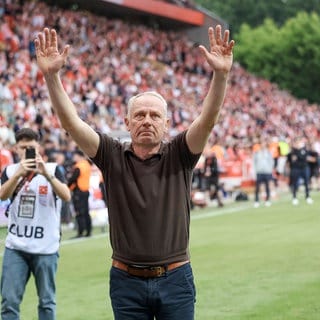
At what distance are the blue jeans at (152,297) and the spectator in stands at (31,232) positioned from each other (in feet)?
8.01

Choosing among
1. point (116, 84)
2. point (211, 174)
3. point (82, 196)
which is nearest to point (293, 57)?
point (116, 84)

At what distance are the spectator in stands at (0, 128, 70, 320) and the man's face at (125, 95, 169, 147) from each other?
2.37 metres

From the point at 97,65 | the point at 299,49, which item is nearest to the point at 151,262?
the point at 97,65

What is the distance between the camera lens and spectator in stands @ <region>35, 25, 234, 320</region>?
5.30 m

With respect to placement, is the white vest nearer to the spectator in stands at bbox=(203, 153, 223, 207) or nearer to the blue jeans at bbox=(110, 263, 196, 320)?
the blue jeans at bbox=(110, 263, 196, 320)

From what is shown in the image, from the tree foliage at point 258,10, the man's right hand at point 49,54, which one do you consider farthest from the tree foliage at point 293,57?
the man's right hand at point 49,54

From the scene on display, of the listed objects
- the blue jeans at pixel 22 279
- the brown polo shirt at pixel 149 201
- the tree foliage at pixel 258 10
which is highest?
the tree foliage at pixel 258 10

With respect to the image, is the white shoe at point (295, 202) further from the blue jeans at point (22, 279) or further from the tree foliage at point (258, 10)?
the tree foliage at point (258, 10)

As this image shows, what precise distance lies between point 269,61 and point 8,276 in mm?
68559

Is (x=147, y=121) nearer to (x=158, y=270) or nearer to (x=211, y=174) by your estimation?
(x=158, y=270)

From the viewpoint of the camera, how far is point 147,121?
209 inches

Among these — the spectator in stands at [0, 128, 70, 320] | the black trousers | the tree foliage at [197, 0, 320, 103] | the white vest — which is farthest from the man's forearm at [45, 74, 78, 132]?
the tree foliage at [197, 0, 320, 103]

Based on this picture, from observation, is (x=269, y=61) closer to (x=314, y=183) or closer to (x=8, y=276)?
(x=314, y=183)

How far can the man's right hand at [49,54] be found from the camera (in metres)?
5.20
